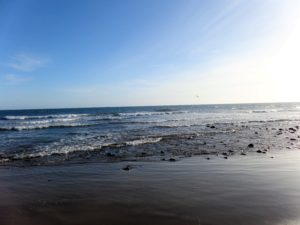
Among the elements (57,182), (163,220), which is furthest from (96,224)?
(57,182)

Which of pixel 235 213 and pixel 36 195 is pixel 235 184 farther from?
pixel 36 195

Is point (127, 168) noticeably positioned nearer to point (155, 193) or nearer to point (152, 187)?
point (152, 187)

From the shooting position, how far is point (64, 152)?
Result: 507 inches

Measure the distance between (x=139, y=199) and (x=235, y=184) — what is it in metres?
2.60

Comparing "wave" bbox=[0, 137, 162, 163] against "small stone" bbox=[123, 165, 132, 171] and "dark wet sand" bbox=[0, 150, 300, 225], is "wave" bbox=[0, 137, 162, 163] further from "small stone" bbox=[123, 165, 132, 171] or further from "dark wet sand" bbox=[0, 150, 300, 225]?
"small stone" bbox=[123, 165, 132, 171]

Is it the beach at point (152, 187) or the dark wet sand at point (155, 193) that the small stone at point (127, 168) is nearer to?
the beach at point (152, 187)

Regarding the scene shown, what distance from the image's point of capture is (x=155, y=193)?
664cm

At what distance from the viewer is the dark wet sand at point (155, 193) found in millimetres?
5191

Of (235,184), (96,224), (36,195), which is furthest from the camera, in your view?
(235,184)

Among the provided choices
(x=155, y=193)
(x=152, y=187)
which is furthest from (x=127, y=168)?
(x=155, y=193)

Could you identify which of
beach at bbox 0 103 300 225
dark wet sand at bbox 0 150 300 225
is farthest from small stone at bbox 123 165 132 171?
dark wet sand at bbox 0 150 300 225

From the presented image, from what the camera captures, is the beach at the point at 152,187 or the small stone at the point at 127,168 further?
the small stone at the point at 127,168

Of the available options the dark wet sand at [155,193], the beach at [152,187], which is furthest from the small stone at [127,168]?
the dark wet sand at [155,193]

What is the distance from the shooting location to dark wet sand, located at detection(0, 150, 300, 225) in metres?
5.19
